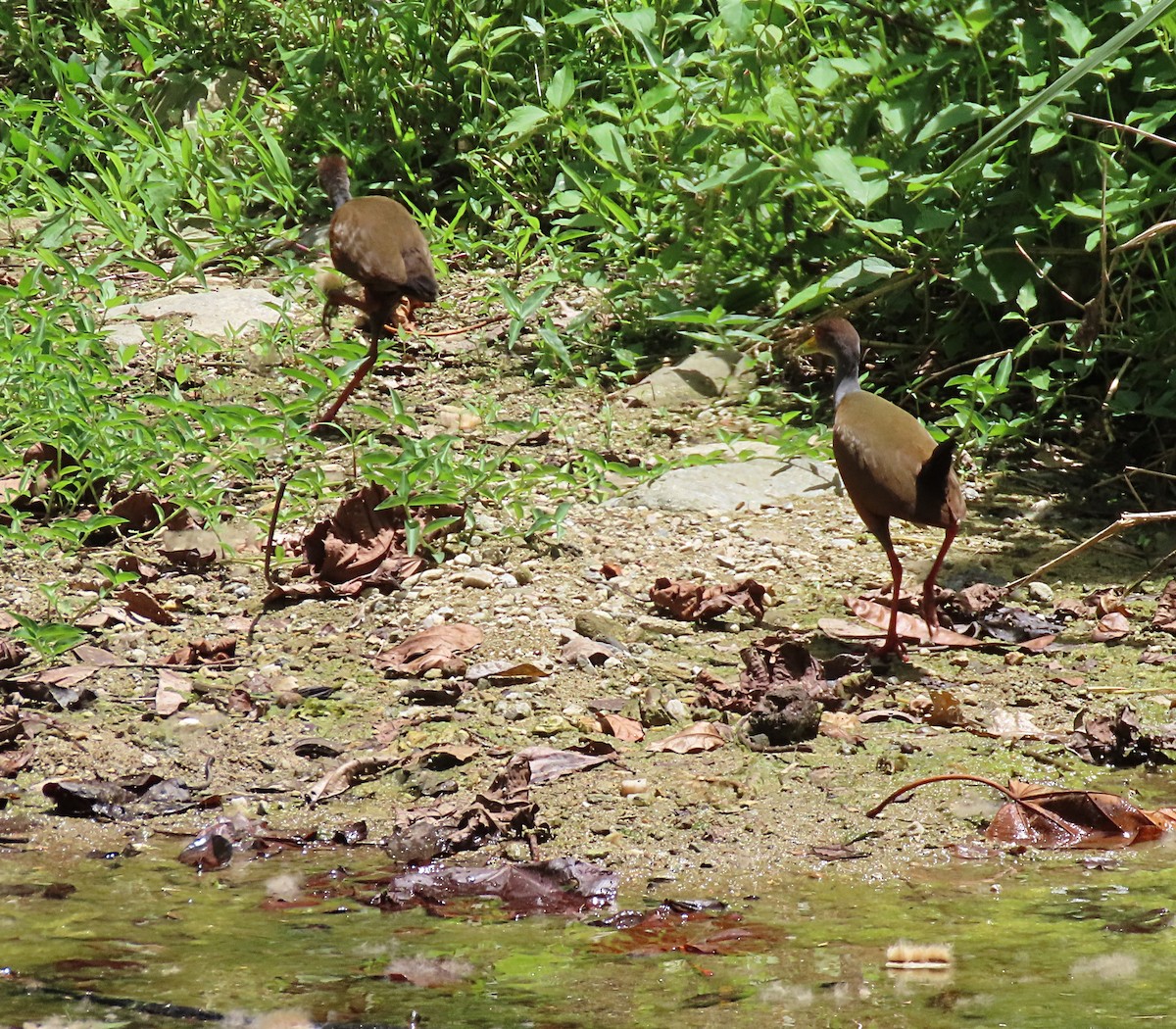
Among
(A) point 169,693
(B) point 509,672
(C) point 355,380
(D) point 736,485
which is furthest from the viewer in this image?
(C) point 355,380

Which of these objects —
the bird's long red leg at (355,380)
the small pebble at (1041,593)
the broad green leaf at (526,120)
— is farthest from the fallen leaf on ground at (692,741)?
the broad green leaf at (526,120)

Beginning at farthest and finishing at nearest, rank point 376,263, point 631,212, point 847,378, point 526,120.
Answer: point 631,212, point 526,120, point 376,263, point 847,378

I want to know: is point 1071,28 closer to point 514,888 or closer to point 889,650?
point 889,650

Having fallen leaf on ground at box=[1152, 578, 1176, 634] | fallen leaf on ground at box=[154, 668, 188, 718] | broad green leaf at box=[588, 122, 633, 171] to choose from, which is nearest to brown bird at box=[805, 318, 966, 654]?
fallen leaf on ground at box=[1152, 578, 1176, 634]

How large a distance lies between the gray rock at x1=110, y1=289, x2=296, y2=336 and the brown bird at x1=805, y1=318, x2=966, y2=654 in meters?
2.99

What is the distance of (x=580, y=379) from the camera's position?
6086mm

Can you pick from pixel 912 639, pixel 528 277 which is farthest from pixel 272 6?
pixel 912 639

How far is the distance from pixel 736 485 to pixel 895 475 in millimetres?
1258

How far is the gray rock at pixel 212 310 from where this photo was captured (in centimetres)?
634

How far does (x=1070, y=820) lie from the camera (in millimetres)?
3131

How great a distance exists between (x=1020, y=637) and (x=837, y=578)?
2.07 ft

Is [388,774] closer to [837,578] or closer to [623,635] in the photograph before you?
[623,635]

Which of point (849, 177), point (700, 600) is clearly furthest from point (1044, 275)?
point (700, 600)

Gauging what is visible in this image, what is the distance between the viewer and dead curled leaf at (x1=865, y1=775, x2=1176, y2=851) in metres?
3.07
